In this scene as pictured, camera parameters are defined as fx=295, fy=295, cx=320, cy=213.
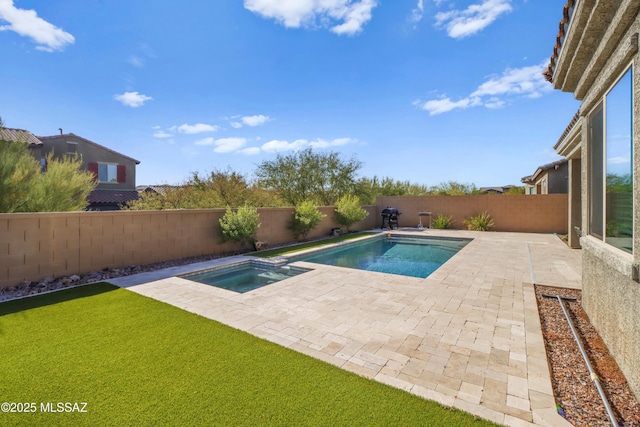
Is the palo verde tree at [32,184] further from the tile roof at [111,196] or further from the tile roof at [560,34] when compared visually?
the tile roof at [111,196]

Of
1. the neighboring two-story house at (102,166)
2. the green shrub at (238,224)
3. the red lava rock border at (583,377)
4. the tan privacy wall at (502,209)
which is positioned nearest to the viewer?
the red lava rock border at (583,377)

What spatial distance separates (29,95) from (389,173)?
71.1 feet

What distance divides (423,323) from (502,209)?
15.0 metres

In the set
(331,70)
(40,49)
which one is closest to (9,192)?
(40,49)

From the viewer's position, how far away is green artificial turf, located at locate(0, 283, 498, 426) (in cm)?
237

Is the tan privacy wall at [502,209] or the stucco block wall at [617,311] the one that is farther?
the tan privacy wall at [502,209]

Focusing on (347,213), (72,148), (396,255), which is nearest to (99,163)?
(72,148)

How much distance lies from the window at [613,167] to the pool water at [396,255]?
4448mm

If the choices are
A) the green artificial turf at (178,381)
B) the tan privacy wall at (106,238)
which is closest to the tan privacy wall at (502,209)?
the tan privacy wall at (106,238)

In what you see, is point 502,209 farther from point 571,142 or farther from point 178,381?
point 178,381

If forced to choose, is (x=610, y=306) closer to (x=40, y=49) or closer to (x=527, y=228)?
(x=527, y=228)

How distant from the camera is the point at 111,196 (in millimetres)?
21984

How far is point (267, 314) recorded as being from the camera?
4.65m

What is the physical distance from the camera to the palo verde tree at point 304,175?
1992 centimetres
